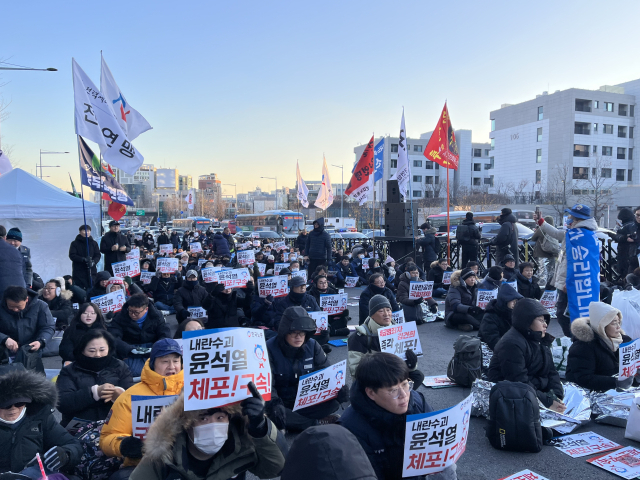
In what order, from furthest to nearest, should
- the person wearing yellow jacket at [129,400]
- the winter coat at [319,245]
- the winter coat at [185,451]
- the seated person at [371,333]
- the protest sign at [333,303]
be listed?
the winter coat at [319,245] < the protest sign at [333,303] < the seated person at [371,333] < the person wearing yellow jacket at [129,400] < the winter coat at [185,451]

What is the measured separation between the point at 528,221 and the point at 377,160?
56.6ft

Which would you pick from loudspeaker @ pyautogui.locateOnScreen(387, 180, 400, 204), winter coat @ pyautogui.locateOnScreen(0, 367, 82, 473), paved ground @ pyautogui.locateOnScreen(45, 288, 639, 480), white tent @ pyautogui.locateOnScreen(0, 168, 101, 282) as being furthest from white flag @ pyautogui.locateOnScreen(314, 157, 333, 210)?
winter coat @ pyautogui.locateOnScreen(0, 367, 82, 473)

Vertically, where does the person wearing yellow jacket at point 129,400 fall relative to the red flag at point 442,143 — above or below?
below

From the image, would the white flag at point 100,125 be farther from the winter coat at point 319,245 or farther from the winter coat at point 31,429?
the winter coat at point 31,429

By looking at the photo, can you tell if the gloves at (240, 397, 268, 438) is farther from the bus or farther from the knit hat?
the bus

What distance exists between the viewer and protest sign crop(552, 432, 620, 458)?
436 centimetres

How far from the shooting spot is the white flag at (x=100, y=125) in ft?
33.2

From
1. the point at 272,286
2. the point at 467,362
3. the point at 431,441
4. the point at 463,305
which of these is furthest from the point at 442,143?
the point at 431,441

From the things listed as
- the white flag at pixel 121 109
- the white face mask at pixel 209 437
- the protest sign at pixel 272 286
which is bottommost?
the protest sign at pixel 272 286

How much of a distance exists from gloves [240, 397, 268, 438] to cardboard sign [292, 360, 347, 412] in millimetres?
1879

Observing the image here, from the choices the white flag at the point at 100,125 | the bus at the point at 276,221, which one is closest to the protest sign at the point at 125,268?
the white flag at the point at 100,125

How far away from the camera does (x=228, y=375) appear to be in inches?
105

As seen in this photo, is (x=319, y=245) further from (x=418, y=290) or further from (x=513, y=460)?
(x=513, y=460)

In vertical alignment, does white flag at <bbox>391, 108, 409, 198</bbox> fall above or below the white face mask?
above
